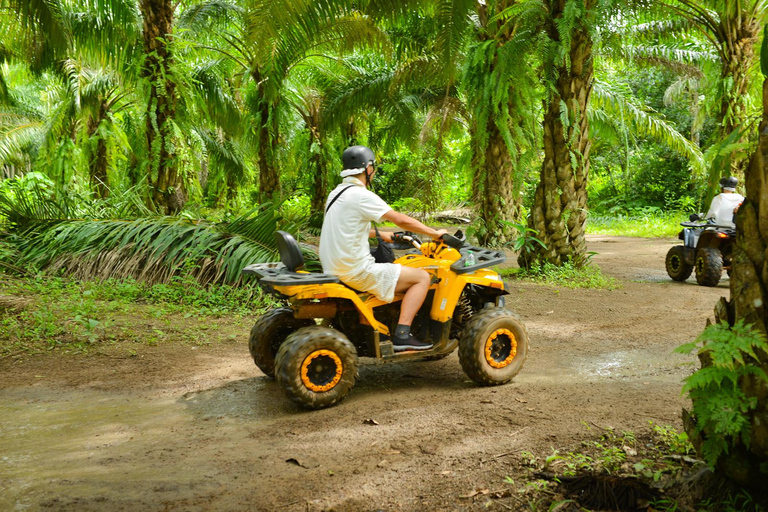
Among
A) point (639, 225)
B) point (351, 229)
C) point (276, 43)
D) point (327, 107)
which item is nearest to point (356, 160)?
point (351, 229)

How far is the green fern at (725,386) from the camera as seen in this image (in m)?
2.70

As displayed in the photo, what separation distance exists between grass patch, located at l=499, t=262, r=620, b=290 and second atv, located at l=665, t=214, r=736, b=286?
1263 millimetres

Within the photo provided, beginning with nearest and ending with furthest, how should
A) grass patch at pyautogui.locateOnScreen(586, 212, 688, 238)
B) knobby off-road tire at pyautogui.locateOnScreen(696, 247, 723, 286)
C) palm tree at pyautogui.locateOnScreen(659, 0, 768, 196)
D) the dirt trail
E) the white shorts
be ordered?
the dirt trail, the white shorts, knobby off-road tire at pyautogui.locateOnScreen(696, 247, 723, 286), palm tree at pyautogui.locateOnScreen(659, 0, 768, 196), grass patch at pyautogui.locateOnScreen(586, 212, 688, 238)

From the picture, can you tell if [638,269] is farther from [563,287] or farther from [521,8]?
[521,8]

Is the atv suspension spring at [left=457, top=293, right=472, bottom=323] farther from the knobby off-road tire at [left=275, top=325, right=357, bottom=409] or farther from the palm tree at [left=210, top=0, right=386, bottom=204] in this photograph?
the palm tree at [left=210, top=0, right=386, bottom=204]

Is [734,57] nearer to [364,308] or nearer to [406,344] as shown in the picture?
[406,344]

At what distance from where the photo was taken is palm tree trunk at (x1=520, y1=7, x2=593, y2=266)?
9578mm

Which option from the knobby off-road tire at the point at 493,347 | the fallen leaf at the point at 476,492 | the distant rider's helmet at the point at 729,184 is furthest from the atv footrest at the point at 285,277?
the distant rider's helmet at the point at 729,184

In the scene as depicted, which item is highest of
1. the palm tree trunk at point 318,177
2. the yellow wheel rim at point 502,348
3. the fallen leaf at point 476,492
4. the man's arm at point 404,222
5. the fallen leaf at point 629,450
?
the palm tree trunk at point 318,177

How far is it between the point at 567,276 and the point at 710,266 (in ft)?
7.11

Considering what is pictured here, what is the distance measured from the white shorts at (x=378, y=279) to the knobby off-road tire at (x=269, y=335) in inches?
21.9

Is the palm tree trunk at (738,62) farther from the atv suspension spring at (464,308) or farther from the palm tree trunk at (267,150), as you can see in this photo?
the atv suspension spring at (464,308)

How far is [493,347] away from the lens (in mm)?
5109

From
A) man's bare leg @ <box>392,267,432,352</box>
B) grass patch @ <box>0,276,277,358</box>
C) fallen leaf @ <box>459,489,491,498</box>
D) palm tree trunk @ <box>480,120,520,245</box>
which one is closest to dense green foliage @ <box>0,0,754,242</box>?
palm tree trunk @ <box>480,120,520,245</box>
